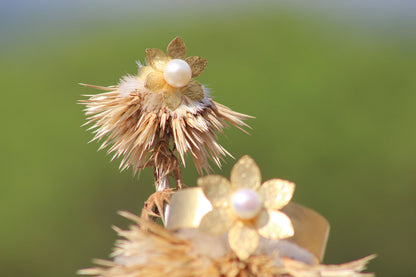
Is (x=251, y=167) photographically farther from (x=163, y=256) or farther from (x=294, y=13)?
(x=294, y=13)

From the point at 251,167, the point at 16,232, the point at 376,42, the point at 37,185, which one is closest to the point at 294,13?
the point at 376,42

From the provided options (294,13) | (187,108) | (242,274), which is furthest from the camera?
(294,13)

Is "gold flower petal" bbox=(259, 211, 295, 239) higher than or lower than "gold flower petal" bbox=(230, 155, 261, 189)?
lower

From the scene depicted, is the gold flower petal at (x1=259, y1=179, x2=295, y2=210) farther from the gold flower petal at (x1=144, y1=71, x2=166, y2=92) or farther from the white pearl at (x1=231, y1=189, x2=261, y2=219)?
the gold flower petal at (x1=144, y1=71, x2=166, y2=92)

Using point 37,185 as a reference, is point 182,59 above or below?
→ above

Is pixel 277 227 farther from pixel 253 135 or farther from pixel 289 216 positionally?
pixel 253 135

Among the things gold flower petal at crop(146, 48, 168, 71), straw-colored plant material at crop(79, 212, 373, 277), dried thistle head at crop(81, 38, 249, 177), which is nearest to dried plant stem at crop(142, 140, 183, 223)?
dried thistle head at crop(81, 38, 249, 177)

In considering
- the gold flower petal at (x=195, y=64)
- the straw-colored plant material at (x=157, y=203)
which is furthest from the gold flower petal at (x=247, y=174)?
the gold flower petal at (x=195, y=64)
